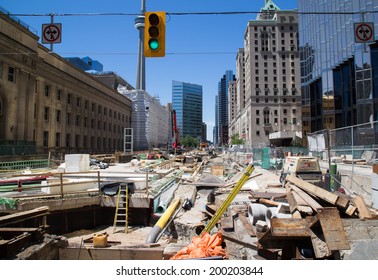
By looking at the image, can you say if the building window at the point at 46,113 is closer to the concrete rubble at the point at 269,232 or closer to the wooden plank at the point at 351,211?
the concrete rubble at the point at 269,232

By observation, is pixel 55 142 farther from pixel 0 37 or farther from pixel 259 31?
pixel 259 31

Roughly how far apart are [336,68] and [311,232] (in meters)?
53.3

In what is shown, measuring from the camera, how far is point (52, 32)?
25.0 feet

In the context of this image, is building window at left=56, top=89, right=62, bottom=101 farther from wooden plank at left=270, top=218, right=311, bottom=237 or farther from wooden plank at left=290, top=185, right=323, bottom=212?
wooden plank at left=270, top=218, right=311, bottom=237

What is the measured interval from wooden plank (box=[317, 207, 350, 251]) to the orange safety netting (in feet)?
7.62

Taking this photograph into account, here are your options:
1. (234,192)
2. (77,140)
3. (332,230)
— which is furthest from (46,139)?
(332,230)

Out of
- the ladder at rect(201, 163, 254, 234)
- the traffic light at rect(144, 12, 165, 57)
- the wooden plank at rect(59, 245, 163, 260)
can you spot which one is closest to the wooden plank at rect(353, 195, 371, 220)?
the ladder at rect(201, 163, 254, 234)

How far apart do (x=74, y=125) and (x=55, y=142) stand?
285 inches

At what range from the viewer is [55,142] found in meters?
42.7

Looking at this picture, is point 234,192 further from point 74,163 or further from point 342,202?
point 74,163

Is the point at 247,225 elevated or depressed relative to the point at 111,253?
elevated

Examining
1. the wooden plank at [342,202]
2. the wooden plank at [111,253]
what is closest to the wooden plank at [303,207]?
the wooden plank at [342,202]

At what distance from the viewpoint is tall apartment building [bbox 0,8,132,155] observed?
98.5 feet
